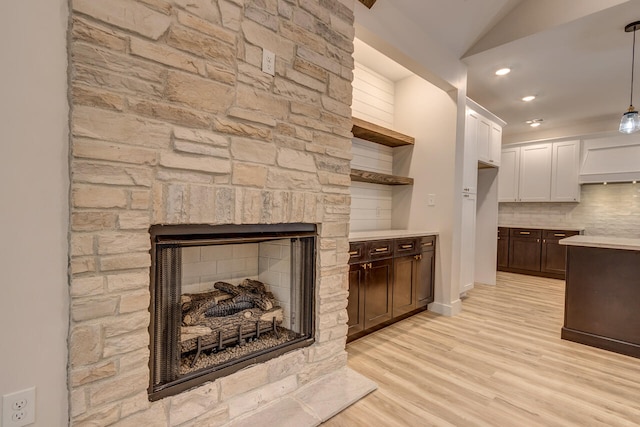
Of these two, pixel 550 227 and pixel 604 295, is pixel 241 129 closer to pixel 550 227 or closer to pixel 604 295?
pixel 604 295

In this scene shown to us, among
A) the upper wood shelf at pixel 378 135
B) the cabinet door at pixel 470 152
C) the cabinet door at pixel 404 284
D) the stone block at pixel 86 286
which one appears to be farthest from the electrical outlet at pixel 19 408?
the cabinet door at pixel 470 152

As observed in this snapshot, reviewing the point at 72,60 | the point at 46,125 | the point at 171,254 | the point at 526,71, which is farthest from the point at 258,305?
the point at 526,71

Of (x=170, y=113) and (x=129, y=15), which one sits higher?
(x=129, y=15)

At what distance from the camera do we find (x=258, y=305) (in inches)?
80.6

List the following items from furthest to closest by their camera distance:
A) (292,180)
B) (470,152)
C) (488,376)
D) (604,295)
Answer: (470,152)
(604,295)
(488,376)
(292,180)

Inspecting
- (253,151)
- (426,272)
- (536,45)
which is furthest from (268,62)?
(536,45)

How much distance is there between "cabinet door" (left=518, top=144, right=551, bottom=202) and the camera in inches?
226

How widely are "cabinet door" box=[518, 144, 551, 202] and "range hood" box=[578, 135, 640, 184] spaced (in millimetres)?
501

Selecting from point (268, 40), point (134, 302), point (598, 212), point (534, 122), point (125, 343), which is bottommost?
point (125, 343)

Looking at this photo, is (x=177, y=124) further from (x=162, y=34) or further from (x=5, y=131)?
(x=5, y=131)

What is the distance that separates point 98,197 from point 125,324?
54 centimetres

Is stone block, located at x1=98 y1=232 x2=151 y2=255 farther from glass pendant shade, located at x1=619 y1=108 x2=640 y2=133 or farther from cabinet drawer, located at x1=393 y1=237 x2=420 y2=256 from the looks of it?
glass pendant shade, located at x1=619 y1=108 x2=640 y2=133

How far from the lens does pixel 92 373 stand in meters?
1.21

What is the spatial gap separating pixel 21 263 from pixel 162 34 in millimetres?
1072
